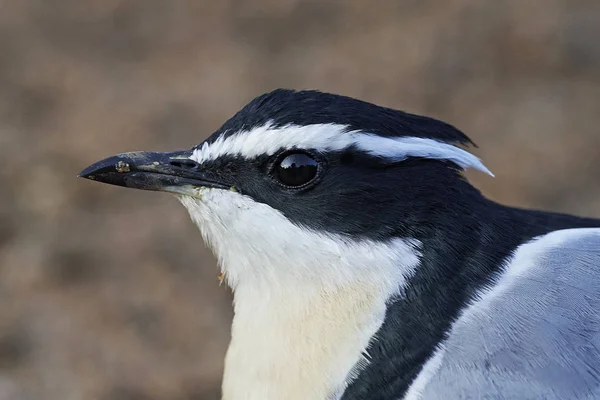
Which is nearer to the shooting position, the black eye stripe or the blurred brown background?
the black eye stripe

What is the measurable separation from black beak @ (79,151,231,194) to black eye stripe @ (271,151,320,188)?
0.92 ft

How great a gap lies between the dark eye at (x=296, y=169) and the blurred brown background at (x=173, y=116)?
278cm

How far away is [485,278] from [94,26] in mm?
7001

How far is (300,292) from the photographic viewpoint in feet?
8.45

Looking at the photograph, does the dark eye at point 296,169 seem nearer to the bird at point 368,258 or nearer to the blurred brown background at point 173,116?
the bird at point 368,258

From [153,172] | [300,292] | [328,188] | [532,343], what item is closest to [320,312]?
[300,292]

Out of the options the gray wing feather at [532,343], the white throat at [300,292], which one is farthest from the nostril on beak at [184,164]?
the gray wing feather at [532,343]

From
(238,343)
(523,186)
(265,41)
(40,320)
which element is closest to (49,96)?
(265,41)

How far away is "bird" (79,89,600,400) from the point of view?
2445 millimetres

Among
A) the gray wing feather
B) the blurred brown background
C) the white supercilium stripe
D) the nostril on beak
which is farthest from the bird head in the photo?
the blurred brown background

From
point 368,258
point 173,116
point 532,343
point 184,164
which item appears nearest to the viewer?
point 532,343

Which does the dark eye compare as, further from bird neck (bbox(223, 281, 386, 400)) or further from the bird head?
bird neck (bbox(223, 281, 386, 400))

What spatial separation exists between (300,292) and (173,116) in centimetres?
508

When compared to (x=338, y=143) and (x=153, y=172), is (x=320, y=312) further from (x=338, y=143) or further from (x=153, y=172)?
(x=153, y=172)
